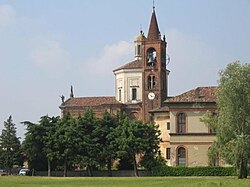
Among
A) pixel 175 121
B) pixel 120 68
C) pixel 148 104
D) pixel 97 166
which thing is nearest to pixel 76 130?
pixel 97 166

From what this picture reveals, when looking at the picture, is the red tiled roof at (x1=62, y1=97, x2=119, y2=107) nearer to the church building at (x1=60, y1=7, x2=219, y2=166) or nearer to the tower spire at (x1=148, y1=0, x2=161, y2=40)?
the church building at (x1=60, y1=7, x2=219, y2=166)

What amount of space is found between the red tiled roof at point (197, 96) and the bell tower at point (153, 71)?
1739 centimetres

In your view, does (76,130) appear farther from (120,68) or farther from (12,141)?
(120,68)

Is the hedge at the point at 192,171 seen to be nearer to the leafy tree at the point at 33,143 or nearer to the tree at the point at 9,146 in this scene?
the leafy tree at the point at 33,143

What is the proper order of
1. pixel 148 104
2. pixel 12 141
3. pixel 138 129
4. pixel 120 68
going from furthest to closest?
pixel 120 68
pixel 148 104
pixel 12 141
pixel 138 129

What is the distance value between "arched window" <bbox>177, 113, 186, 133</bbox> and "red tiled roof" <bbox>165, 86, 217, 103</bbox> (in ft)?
6.31

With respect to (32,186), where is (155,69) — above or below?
above

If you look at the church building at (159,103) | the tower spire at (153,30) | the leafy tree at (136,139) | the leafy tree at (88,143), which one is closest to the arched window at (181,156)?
the church building at (159,103)

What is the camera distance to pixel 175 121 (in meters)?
82.8

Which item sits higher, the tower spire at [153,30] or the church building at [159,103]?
the tower spire at [153,30]

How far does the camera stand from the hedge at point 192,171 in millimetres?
76188

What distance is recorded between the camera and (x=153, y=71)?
104m

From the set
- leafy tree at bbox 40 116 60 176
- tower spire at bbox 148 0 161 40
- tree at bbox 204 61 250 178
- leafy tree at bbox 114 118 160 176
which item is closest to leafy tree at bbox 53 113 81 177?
leafy tree at bbox 40 116 60 176

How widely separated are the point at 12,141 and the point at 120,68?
1024 inches
